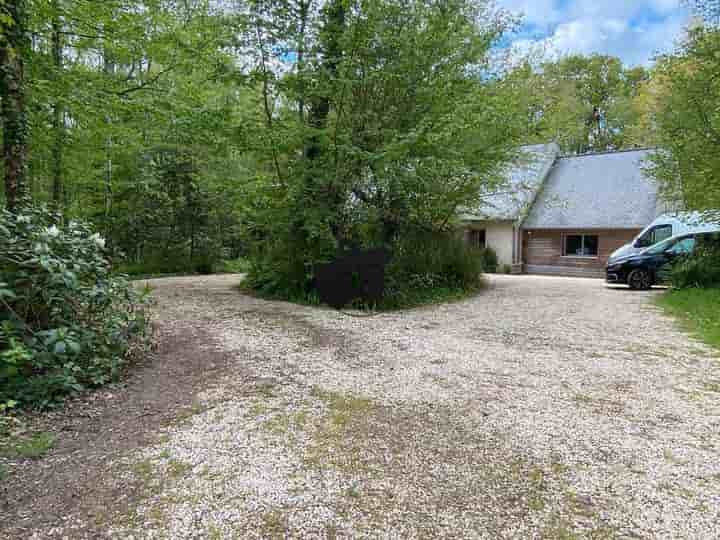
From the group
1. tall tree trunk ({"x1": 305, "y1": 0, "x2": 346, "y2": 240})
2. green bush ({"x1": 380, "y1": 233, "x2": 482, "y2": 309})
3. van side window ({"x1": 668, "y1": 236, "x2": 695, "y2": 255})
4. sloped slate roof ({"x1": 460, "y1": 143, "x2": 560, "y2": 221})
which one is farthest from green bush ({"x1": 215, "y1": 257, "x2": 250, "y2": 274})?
van side window ({"x1": 668, "y1": 236, "x2": 695, "y2": 255})

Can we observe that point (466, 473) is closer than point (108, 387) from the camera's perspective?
Yes

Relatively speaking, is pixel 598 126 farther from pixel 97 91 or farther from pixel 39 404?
pixel 39 404

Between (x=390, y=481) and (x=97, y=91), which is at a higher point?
(x=97, y=91)

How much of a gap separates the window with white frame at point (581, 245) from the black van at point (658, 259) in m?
6.31

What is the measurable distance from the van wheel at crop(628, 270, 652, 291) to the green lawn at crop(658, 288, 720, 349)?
120cm

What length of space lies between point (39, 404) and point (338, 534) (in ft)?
7.93

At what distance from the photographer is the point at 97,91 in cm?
620

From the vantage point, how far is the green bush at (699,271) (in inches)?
348

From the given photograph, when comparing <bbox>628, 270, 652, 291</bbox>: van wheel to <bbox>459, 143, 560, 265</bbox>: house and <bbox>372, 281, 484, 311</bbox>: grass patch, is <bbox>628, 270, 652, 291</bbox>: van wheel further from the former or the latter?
<bbox>459, 143, 560, 265</bbox>: house

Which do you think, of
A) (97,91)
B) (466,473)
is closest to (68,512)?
(466,473)

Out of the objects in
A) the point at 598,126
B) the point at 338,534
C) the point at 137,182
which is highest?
the point at 598,126

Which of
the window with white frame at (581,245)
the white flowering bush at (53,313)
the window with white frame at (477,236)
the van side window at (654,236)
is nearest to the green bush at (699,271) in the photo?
the van side window at (654,236)

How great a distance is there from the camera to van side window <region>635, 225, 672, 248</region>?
37.1 feet

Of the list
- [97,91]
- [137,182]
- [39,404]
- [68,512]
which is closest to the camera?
[68,512]
